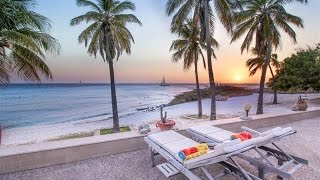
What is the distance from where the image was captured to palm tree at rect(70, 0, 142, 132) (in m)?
12.4

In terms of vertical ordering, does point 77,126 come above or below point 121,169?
below

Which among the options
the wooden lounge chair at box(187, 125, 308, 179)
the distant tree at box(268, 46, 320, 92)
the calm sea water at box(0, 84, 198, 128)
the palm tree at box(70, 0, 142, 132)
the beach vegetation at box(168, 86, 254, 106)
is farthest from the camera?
the beach vegetation at box(168, 86, 254, 106)

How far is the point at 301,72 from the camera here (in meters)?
19.5

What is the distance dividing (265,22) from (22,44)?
1212 cm

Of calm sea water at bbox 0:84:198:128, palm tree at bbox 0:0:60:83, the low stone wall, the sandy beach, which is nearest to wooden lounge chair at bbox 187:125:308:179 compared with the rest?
the low stone wall

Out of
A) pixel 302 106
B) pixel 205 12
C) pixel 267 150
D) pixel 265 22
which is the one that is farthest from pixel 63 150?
pixel 265 22

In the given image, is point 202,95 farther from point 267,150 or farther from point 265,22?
point 267,150

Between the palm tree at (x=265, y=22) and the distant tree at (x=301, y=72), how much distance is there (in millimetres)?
6550

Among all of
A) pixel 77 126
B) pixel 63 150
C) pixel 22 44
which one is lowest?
pixel 77 126

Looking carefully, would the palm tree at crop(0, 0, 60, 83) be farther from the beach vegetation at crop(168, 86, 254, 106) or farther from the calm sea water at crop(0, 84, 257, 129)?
the beach vegetation at crop(168, 86, 254, 106)

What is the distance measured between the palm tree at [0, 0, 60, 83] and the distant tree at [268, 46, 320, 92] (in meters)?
18.9

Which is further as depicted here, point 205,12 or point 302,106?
point 205,12

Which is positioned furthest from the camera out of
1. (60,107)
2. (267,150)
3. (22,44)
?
(60,107)

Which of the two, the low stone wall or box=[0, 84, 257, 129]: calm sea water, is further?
box=[0, 84, 257, 129]: calm sea water
